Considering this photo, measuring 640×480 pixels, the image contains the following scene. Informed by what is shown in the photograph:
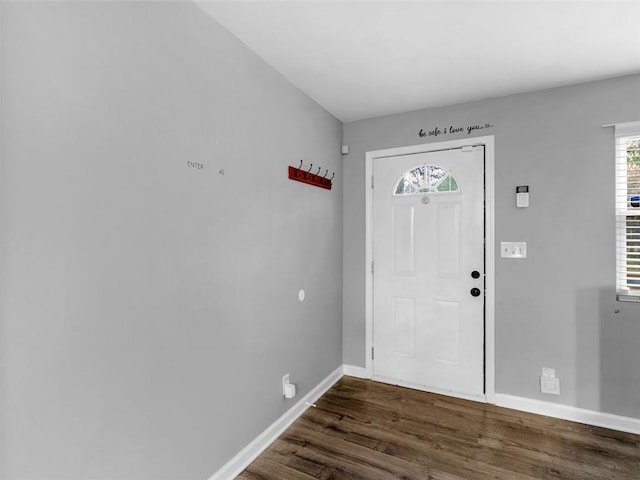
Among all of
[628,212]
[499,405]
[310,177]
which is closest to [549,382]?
[499,405]

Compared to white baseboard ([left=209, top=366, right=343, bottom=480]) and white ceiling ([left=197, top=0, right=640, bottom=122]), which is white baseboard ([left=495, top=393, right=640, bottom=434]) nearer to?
white baseboard ([left=209, top=366, right=343, bottom=480])

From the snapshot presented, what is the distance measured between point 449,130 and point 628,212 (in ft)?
4.58

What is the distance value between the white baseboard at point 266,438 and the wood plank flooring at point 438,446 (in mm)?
46

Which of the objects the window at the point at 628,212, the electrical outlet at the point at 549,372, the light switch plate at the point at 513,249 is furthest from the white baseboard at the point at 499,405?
the light switch plate at the point at 513,249

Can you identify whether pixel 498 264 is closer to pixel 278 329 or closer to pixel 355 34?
pixel 278 329

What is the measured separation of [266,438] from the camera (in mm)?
2203

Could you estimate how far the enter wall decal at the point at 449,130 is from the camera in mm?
2830

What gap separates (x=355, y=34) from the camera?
6.34ft

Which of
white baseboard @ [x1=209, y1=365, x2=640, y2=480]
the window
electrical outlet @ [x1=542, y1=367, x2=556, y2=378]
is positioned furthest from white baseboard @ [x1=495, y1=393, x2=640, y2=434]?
the window

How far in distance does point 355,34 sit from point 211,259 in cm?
149

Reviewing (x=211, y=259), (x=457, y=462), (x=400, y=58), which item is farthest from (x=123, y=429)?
(x=400, y=58)

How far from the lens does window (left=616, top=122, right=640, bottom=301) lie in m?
2.37

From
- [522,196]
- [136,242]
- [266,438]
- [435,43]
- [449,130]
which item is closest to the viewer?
[136,242]

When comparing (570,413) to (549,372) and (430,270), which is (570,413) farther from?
(430,270)
